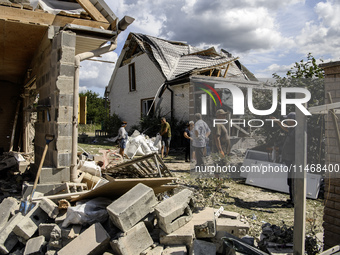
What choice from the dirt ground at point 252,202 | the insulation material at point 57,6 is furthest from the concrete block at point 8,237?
the insulation material at point 57,6

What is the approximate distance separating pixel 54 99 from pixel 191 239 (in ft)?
11.6

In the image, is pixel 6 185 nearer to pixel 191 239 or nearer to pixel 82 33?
pixel 82 33

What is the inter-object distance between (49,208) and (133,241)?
4.81 ft

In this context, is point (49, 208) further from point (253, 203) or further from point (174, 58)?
point (174, 58)

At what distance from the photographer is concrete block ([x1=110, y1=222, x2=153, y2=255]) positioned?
3342 millimetres

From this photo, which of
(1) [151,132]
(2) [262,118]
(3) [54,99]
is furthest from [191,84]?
(3) [54,99]

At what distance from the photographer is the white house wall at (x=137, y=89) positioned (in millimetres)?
16219

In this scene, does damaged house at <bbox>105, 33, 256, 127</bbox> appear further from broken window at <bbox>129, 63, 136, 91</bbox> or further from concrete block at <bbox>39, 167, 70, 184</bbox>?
concrete block at <bbox>39, 167, 70, 184</bbox>

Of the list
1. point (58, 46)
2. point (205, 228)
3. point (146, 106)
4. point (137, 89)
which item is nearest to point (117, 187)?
point (205, 228)

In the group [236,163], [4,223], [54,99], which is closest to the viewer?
[4,223]

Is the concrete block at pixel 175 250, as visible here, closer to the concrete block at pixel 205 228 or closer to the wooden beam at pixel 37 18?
the concrete block at pixel 205 228

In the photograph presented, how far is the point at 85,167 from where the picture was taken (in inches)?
238

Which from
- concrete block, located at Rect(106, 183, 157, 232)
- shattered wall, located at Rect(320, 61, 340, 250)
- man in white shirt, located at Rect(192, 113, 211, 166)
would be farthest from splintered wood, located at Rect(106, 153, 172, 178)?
shattered wall, located at Rect(320, 61, 340, 250)

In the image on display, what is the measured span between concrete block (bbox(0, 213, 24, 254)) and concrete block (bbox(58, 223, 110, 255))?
1.04m
